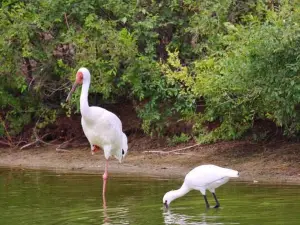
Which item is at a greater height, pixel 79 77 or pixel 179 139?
pixel 79 77

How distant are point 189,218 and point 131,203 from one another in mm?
1449

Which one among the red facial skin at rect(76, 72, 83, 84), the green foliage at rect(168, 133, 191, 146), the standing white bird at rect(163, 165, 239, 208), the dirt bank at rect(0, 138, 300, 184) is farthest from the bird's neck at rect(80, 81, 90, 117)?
the green foliage at rect(168, 133, 191, 146)

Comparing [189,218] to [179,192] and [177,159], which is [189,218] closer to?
[179,192]

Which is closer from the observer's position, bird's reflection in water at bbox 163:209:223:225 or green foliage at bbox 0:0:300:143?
bird's reflection in water at bbox 163:209:223:225

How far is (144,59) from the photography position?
53.2 ft

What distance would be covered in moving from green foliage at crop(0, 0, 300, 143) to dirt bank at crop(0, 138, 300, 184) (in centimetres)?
33

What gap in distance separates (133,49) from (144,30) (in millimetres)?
665

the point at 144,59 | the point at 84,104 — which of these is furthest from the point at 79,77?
the point at 144,59

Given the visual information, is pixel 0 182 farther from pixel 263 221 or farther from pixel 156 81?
pixel 263 221

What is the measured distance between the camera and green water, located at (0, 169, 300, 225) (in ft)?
34.1

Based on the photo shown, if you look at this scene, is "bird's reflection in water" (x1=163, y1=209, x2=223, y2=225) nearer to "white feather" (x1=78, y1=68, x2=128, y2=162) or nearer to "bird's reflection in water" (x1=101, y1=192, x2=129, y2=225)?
"bird's reflection in water" (x1=101, y1=192, x2=129, y2=225)

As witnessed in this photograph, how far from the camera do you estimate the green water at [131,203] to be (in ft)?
34.1

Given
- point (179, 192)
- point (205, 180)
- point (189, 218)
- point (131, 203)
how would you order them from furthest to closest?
point (131, 203) < point (179, 192) < point (205, 180) < point (189, 218)

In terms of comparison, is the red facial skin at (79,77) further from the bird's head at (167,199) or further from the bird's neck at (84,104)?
the bird's head at (167,199)
